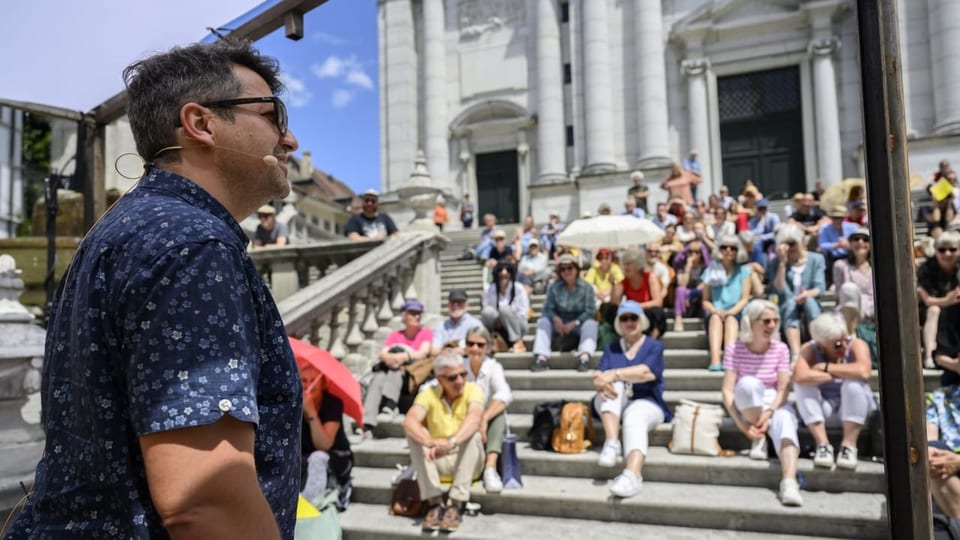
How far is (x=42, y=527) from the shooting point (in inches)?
46.8

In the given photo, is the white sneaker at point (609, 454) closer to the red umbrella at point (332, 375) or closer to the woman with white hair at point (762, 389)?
the woman with white hair at point (762, 389)

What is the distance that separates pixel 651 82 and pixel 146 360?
2099 cm

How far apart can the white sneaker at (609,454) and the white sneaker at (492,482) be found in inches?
33.1

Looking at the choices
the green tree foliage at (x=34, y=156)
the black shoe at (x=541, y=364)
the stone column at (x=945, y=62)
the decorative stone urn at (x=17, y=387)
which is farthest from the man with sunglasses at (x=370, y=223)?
the green tree foliage at (x=34, y=156)

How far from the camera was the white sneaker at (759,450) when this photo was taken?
540cm

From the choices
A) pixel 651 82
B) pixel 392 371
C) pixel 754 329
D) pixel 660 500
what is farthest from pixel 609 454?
pixel 651 82

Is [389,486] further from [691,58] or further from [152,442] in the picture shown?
[691,58]

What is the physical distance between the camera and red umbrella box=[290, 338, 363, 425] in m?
5.05

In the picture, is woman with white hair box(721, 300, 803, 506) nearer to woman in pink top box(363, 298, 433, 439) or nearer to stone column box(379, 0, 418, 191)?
woman in pink top box(363, 298, 433, 439)

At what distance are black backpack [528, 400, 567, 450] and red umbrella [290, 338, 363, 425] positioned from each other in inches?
64.2

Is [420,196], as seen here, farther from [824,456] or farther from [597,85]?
[597,85]

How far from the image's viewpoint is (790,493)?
4852 millimetres

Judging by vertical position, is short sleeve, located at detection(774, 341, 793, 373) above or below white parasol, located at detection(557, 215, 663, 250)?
below

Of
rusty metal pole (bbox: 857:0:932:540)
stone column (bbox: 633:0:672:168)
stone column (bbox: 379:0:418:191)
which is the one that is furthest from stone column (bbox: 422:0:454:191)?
rusty metal pole (bbox: 857:0:932:540)
